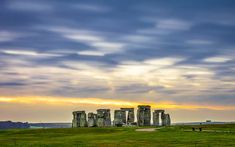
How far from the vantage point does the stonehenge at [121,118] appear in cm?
14188

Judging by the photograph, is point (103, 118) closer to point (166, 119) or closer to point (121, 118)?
point (121, 118)

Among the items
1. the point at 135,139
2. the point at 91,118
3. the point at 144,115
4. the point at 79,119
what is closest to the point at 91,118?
the point at 91,118

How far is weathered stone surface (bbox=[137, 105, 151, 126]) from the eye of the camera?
141 meters

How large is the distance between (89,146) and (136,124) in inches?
3131

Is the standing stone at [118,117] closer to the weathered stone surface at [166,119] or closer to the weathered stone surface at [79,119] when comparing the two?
the weathered stone surface at [79,119]

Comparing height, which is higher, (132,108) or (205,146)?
(132,108)

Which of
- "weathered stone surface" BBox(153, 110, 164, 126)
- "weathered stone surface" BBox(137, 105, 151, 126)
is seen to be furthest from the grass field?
"weathered stone surface" BBox(153, 110, 164, 126)

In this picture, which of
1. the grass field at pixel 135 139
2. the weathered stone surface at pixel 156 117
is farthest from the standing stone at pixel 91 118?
the grass field at pixel 135 139

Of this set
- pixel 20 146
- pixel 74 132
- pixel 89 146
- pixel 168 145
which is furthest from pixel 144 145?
pixel 74 132

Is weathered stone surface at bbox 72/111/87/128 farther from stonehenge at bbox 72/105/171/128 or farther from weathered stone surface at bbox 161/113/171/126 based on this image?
weathered stone surface at bbox 161/113/171/126

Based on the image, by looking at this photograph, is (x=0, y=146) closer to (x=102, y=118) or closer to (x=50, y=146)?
(x=50, y=146)

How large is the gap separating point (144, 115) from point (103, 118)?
13335 millimetres

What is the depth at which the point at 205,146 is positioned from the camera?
60.3m

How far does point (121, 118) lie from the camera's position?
14562 centimetres
